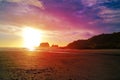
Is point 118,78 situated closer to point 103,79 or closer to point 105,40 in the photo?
point 103,79

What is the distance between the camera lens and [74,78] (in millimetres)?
27125

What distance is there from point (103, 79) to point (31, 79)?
37.4ft

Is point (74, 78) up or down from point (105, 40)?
down

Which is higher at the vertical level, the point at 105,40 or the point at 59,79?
the point at 105,40

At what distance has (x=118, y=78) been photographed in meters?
27.0

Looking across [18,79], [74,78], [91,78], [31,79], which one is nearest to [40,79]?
[31,79]

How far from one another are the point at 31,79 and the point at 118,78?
13922 millimetres

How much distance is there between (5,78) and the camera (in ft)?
88.7

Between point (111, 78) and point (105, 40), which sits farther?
point (105, 40)

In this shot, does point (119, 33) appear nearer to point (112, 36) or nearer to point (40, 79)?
point (112, 36)

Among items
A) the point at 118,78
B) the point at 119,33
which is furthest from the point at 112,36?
the point at 118,78

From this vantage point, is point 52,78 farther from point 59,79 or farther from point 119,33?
point 119,33

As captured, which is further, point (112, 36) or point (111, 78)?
point (112, 36)

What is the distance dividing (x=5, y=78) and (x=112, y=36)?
598 ft
